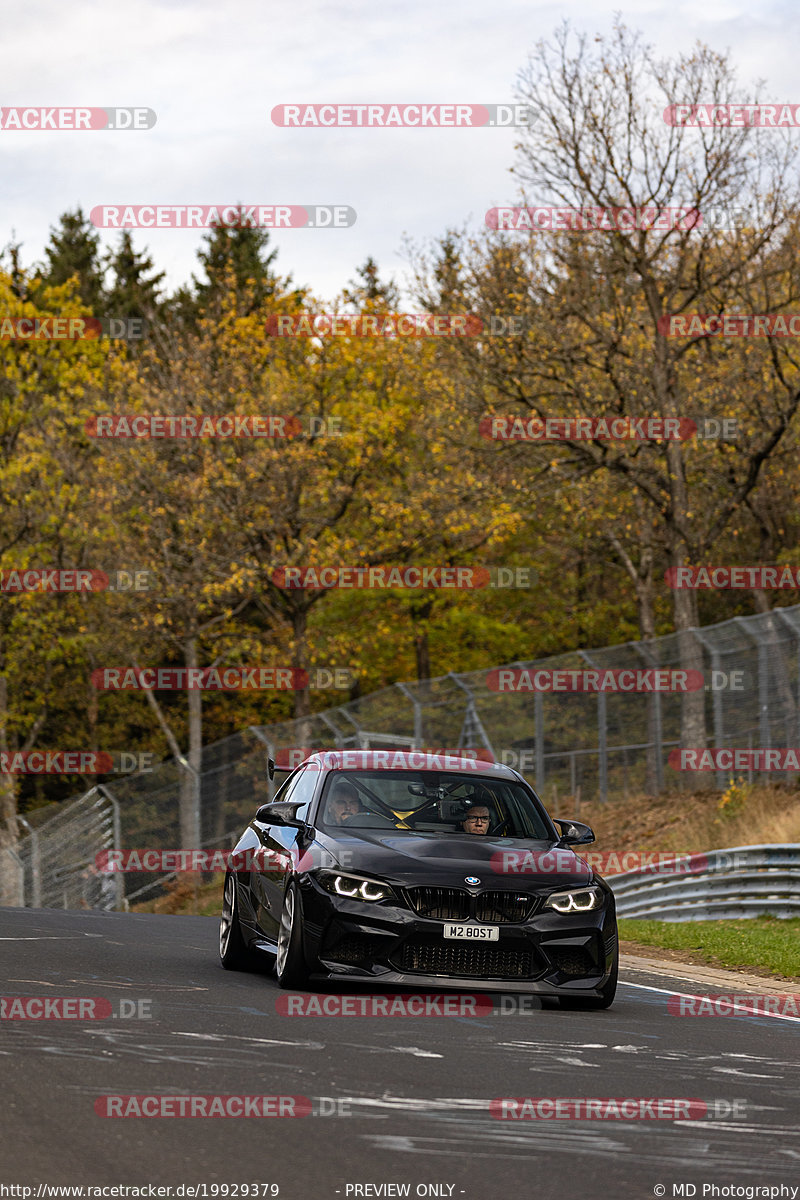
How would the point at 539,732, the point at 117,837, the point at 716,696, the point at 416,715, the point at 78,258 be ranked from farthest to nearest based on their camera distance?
the point at 78,258
the point at 117,837
the point at 416,715
the point at 539,732
the point at 716,696

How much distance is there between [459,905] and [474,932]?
182mm

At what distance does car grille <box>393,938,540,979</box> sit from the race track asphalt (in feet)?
0.94

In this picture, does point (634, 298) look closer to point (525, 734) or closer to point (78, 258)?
point (525, 734)

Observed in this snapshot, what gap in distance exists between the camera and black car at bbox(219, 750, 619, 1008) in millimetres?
10211

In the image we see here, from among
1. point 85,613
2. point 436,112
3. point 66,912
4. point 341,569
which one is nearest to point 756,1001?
point 66,912

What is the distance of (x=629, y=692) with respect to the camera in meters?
30.8

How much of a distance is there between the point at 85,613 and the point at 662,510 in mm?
22234

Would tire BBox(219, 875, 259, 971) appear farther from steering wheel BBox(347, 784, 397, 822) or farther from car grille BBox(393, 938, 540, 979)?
car grille BBox(393, 938, 540, 979)

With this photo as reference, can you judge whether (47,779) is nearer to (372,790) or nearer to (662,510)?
(662,510)

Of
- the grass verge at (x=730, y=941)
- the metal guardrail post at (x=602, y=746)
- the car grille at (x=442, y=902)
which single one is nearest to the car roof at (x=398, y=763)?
the car grille at (x=442, y=902)

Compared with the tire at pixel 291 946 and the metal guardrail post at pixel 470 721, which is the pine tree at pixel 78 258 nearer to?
the metal guardrail post at pixel 470 721

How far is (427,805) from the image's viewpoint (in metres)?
11.5

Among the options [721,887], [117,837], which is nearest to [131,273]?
[117,837]

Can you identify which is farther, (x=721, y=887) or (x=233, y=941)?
(x=721, y=887)
